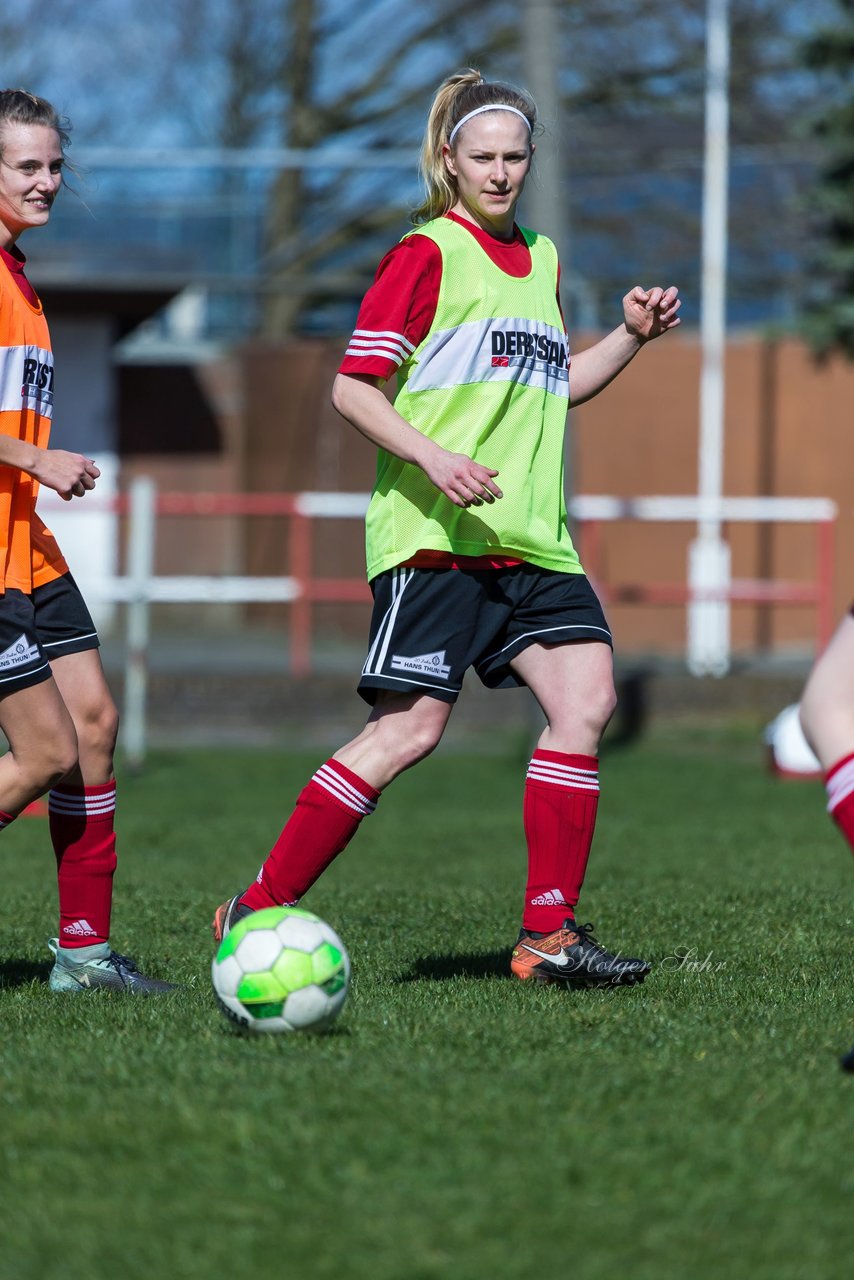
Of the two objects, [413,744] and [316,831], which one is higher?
[413,744]

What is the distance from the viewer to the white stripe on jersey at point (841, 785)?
3.68 meters

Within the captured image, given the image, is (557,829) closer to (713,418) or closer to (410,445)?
(410,445)

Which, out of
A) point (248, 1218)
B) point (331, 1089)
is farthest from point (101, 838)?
point (248, 1218)

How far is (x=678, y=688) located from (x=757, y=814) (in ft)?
12.9

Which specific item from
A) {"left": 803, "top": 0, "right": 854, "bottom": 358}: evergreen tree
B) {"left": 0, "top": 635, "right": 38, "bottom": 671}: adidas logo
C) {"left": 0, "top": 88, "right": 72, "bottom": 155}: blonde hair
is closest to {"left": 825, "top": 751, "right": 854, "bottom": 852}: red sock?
{"left": 0, "top": 635, "right": 38, "bottom": 671}: adidas logo

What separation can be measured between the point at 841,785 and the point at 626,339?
1.80m

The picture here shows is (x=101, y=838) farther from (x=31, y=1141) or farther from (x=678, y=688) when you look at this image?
(x=678, y=688)

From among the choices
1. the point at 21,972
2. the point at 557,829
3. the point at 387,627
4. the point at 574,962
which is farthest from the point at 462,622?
the point at 21,972

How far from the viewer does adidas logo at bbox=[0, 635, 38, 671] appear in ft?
14.4

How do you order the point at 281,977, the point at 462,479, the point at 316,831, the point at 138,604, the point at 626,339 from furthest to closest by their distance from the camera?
1. the point at 138,604
2. the point at 626,339
3. the point at 316,831
4. the point at 462,479
5. the point at 281,977

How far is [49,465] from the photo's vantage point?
425cm

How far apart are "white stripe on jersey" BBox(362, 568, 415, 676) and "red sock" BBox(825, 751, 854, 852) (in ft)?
4.34

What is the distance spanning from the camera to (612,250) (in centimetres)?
2516

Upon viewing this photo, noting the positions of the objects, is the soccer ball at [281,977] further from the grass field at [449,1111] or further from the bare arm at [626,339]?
the bare arm at [626,339]
